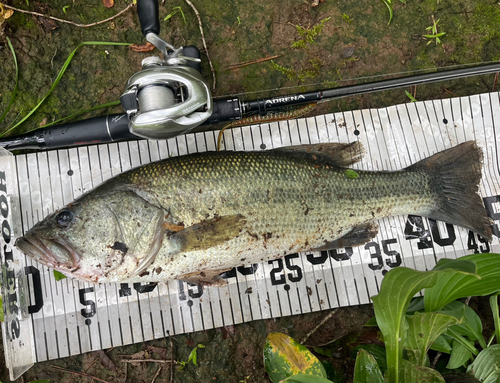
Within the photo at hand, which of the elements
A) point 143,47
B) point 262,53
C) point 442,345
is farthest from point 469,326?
point 143,47

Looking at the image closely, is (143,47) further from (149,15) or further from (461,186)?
(461,186)

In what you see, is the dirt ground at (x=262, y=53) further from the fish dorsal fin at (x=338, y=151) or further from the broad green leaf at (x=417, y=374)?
the broad green leaf at (x=417, y=374)

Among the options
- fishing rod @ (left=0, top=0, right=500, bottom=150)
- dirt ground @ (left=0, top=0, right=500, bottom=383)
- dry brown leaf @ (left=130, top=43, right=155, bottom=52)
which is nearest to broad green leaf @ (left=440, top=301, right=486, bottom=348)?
dirt ground @ (left=0, top=0, right=500, bottom=383)

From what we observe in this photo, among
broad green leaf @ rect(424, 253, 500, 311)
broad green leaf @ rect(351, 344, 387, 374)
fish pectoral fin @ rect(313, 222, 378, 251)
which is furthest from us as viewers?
fish pectoral fin @ rect(313, 222, 378, 251)

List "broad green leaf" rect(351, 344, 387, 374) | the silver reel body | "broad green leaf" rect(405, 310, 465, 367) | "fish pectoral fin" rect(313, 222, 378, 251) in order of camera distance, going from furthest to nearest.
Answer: "fish pectoral fin" rect(313, 222, 378, 251)
"broad green leaf" rect(351, 344, 387, 374)
the silver reel body
"broad green leaf" rect(405, 310, 465, 367)

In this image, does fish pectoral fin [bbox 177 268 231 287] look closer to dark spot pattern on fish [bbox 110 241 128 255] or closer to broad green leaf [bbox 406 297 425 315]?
dark spot pattern on fish [bbox 110 241 128 255]

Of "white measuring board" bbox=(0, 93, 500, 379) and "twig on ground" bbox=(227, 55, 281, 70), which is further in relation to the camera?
"twig on ground" bbox=(227, 55, 281, 70)

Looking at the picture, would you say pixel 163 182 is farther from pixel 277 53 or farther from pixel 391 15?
pixel 391 15
